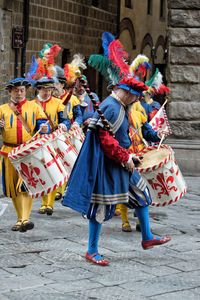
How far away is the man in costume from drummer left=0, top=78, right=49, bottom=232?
1701 mm

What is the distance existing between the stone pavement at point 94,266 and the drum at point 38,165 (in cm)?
52

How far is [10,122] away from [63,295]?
3.24 meters

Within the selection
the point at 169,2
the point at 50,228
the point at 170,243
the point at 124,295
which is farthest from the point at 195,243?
the point at 169,2

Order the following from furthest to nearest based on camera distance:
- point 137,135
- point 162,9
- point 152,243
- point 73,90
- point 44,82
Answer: point 162,9, point 73,90, point 44,82, point 137,135, point 152,243

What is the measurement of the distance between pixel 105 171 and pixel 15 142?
187 cm

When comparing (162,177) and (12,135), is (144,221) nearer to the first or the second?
(162,177)

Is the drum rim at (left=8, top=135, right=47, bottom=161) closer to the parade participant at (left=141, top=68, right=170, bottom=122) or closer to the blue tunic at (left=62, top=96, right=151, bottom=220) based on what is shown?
the blue tunic at (left=62, top=96, right=151, bottom=220)

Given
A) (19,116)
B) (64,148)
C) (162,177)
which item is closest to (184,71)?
(64,148)

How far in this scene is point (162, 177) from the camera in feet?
31.4

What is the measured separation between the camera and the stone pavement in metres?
7.59

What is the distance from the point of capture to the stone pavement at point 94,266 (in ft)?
24.9

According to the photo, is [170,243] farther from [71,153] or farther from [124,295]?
[124,295]

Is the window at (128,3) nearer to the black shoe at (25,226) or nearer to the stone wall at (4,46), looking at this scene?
the stone wall at (4,46)

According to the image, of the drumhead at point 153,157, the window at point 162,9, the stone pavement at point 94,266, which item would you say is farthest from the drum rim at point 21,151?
the window at point 162,9
